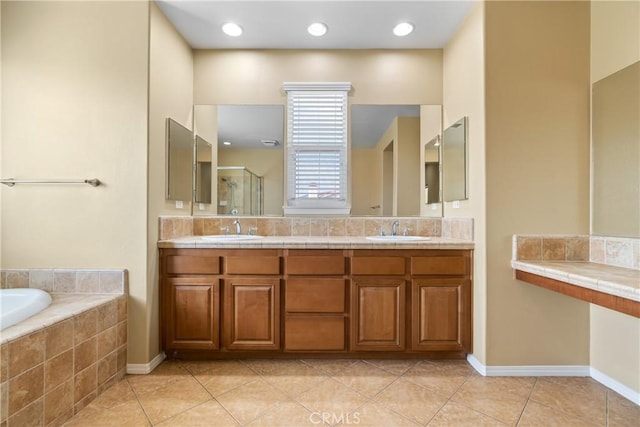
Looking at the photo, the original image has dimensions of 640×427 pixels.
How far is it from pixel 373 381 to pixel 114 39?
288 centimetres

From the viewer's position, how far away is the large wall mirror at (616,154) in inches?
69.8

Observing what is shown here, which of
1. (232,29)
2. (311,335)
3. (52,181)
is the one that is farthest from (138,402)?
(232,29)

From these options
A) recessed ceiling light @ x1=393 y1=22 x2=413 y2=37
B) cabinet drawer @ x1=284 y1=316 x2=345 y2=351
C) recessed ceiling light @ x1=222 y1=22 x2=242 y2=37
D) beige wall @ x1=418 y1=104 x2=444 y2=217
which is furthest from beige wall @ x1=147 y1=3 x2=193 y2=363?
beige wall @ x1=418 y1=104 x2=444 y2=217

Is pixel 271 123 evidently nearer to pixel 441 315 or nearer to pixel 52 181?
pixel 52 181

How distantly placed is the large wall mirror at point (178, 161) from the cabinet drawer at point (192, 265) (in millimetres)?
496

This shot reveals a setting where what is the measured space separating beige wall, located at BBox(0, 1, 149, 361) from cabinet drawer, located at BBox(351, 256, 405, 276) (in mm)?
1466

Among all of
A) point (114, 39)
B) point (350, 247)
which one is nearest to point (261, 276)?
point (350, 247)

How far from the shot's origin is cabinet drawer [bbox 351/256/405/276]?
2.18 metres

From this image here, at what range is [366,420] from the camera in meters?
1.59

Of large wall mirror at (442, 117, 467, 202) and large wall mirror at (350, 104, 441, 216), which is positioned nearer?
large wall mirror at (442, 117, 467, 202)

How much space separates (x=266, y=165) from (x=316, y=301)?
1.31 metres

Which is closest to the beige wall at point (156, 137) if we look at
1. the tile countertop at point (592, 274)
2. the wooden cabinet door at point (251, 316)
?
the wooden cabinet door at point (251, 316)

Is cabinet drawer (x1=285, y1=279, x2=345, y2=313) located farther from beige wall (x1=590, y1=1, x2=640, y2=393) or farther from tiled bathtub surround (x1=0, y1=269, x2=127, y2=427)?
beige wall (x1=590, y1=1, x2=640, y2=393)

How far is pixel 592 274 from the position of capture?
159cm
